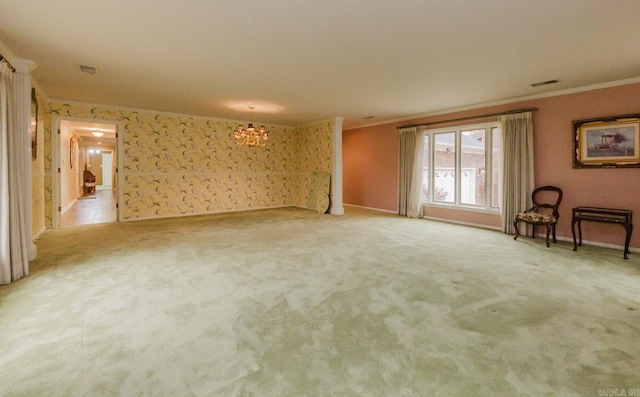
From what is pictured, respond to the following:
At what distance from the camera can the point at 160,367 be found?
72.1 inches

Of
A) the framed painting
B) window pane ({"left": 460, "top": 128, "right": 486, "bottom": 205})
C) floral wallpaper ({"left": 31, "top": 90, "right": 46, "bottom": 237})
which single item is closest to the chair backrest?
the framed painting

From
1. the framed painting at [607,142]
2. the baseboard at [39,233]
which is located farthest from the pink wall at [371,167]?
the baseboard at [39,233]

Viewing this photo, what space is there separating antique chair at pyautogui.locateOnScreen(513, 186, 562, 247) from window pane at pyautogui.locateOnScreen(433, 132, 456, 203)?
1749 mm

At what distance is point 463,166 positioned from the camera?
6812 millimetres

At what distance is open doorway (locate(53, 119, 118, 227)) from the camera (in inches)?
267

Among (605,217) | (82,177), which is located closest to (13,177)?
(605,217)

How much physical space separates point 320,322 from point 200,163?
663 cm

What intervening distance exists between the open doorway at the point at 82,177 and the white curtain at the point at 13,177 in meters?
2.93

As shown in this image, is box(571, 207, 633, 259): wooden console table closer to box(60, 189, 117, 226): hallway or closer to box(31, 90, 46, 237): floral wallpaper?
box(31, 90, 46, 237): floral wallpaper

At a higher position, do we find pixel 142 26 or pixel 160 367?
pixel 142 26

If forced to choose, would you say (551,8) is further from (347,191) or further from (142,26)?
(347,191)

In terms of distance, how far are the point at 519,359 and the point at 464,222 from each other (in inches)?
202

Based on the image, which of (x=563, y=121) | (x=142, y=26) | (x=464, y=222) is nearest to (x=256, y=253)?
(x=142, y=26)

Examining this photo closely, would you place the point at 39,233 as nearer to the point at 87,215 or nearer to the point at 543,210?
the point at 87,215
